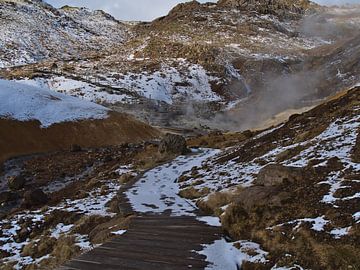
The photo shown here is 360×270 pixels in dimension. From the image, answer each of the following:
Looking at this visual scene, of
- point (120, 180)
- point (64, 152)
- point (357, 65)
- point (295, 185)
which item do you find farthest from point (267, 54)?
point (295, 185)

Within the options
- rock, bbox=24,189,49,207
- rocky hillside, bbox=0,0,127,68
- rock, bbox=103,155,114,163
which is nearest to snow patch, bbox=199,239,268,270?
rock, bbox=24,189,49,207

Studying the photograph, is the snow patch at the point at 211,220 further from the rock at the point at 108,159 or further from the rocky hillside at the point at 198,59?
the rocky hillside at the point at 198,59

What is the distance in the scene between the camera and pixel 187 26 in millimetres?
153625

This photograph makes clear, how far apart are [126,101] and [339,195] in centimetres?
6795

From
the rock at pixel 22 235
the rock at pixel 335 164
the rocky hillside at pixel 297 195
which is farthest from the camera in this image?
the rock at pixel 22 235

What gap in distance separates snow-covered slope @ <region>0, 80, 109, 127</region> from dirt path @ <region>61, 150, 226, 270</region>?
33119mm

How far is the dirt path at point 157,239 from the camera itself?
340 inches

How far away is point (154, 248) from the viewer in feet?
31.7

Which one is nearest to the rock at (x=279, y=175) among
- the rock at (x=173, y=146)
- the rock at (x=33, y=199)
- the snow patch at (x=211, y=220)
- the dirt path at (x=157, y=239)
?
the snow patch at (x=211, y=220)

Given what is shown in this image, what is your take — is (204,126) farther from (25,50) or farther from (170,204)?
(25,50)

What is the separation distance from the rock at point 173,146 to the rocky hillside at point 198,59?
103ft

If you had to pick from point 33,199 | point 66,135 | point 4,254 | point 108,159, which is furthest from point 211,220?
point 66,135

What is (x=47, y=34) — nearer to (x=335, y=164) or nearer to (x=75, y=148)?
(x=75, y=148)

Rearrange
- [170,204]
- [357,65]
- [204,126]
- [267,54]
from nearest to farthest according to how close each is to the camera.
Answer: [170,204]
[204,126]
[357,65]
[267,54]
